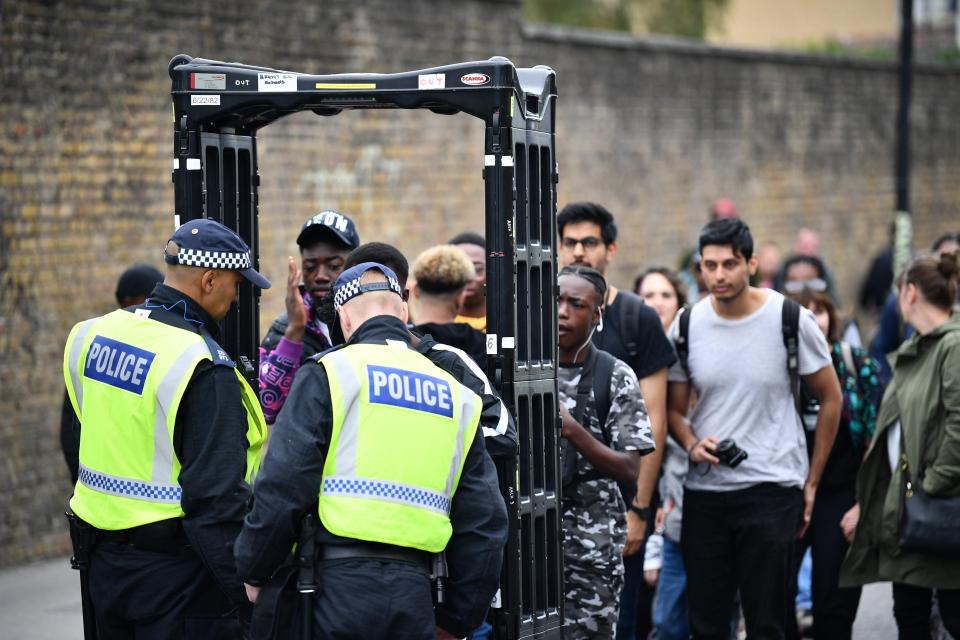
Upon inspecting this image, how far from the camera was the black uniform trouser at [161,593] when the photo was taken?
4938 mm

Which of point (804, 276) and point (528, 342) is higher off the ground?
point (804, 276)

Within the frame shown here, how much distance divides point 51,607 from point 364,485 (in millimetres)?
5151

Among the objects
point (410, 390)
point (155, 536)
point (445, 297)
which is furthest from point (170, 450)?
point (445, 297)

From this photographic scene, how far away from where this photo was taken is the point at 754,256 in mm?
6984

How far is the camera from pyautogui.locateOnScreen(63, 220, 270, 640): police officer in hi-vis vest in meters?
4.80

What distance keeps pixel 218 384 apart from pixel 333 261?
1.68 metres

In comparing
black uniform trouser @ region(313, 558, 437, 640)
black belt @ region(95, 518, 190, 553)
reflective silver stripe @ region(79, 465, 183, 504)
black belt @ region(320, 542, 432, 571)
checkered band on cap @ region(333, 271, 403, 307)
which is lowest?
black uniform trouser @ region(313, 558, 437, 640)

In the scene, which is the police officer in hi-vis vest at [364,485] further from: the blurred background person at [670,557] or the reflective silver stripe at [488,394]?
the blurred background person at [670,557]

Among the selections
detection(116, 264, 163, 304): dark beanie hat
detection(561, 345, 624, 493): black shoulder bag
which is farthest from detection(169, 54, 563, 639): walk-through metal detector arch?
detection(116, 264, 163, 304): dark beanie hat

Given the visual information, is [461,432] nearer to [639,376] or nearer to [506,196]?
[506,196]

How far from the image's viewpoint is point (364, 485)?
4379 millimetres

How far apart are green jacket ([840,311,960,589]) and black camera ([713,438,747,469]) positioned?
847 millimetres

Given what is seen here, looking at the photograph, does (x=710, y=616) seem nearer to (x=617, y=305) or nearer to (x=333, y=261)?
(x=617, y=305)

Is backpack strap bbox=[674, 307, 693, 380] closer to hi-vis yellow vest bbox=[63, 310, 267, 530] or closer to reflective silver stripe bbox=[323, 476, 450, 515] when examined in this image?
hi-vis yellow vest bbox=[63, 310, 267, 530]
